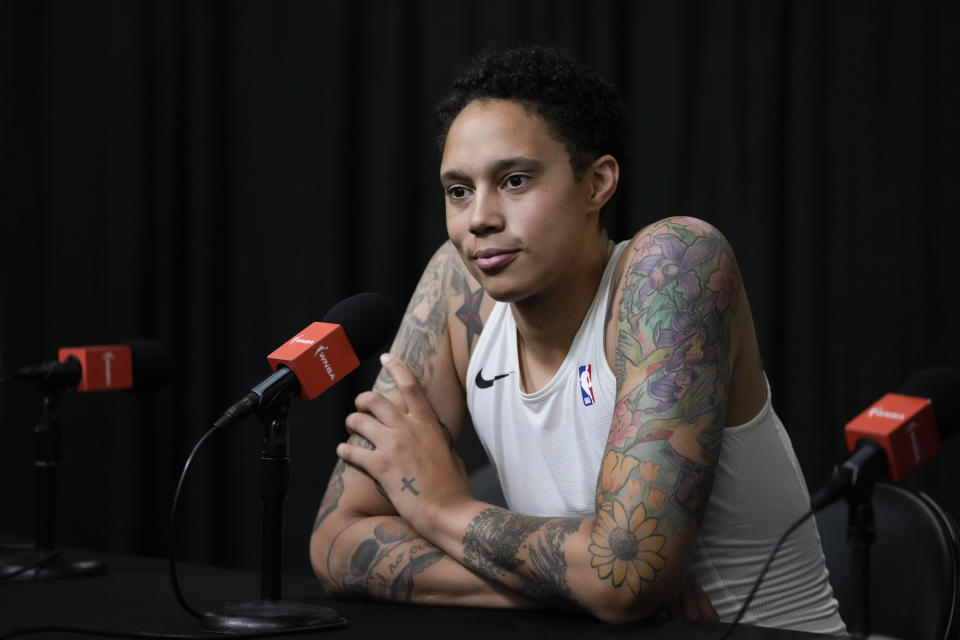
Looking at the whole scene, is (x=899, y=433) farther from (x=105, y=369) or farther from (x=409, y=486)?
(x=105, y=369)

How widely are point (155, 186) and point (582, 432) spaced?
2228mm

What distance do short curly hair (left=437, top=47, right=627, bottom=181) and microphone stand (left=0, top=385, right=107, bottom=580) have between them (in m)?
0.88

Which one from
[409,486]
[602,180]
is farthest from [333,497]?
[602,180]

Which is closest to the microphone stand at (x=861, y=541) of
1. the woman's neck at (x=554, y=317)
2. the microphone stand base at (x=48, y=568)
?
the woman's neck at (x=554, y=317)

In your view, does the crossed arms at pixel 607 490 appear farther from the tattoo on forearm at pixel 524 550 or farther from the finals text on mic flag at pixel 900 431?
the finals text on mic flag at pixel 900 431

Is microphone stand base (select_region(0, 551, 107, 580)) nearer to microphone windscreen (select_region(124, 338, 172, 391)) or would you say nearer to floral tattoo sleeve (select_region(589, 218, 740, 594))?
microphone windscreen (select_region(124, 338, 172, 391))

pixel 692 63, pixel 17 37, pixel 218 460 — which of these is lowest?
pixel 218 460

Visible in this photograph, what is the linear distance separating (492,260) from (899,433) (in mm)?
739

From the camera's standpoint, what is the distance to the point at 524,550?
139 cm

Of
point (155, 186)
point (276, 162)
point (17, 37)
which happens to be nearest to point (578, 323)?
point (276, 162)

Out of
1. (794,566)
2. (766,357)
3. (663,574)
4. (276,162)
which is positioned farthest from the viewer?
(276,162)

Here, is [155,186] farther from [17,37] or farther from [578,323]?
[578,323]

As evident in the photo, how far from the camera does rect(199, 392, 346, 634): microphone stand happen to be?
3.88 ft

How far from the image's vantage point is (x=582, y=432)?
1.62 m
